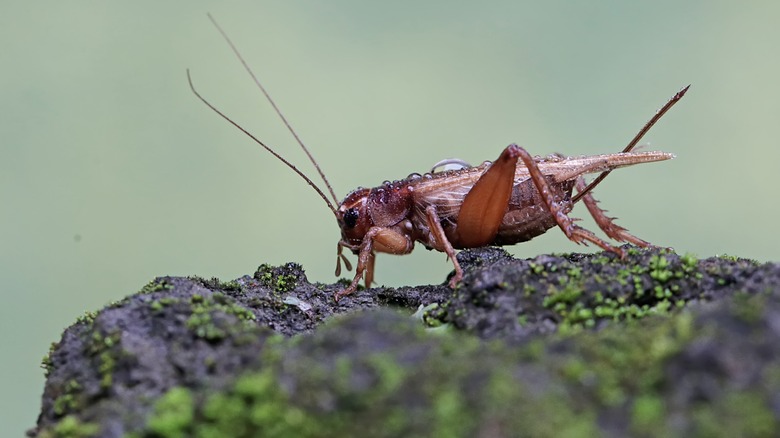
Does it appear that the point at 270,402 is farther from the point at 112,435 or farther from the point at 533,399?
the point at 533,399

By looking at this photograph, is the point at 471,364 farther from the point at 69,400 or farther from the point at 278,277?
the point at 278,277

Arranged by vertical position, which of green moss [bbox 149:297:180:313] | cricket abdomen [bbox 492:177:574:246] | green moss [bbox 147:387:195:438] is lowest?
green moss [bbox 147:387:195:438]

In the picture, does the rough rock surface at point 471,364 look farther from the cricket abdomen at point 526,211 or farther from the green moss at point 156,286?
the cricket abdomen at point 526,211

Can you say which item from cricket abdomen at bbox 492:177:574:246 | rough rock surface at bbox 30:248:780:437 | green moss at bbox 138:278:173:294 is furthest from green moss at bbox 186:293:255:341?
cricket abdomen at bbox 492:177:574:246

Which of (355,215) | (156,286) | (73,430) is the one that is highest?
(355,215)

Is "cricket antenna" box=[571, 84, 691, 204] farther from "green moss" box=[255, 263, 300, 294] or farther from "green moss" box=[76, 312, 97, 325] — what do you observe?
"green moss" box=[76, 312, 97, 325]

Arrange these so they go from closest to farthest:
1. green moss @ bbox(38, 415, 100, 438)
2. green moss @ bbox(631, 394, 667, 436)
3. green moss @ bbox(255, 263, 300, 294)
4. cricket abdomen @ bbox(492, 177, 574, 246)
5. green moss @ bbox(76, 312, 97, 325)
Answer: green moss @ bbox(631, 394, 667, 436) < green moss @ bbox(38, 415, 100, 438) < green moss @ bbox(76, 312, 97, 325) < green moss @ bbox(255, 263, 300, 294) < cricket abdomen @ bbox(492, 177, 574, 246)

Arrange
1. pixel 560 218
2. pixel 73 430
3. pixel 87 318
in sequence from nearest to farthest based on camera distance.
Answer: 1. pixel 73 430
2. pixel 87 318
3. pixel 560 218

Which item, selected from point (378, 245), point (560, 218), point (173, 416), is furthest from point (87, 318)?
point (560, 218)
